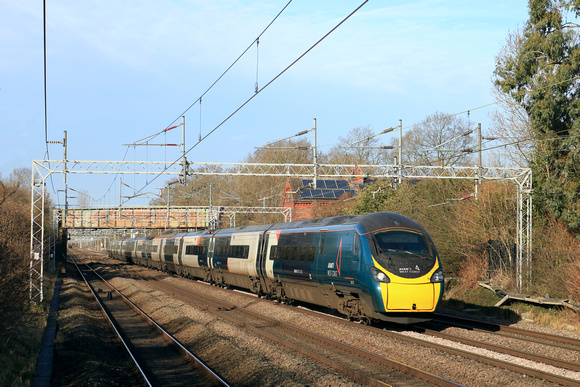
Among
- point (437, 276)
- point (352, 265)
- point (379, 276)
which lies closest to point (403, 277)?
point (379, 276)

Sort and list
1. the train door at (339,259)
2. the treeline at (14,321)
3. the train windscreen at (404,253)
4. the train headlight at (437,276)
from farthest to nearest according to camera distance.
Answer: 1. the train door at (339,259)
2. the train headlight at (437,276)
3. the train windscreen at (404,253)
4. the treeline at (14,321)

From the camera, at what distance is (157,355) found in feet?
45.0

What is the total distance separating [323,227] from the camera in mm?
17953

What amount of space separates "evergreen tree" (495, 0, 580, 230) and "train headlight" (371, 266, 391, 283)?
10428 millimetres

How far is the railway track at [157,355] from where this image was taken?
11.1 meters

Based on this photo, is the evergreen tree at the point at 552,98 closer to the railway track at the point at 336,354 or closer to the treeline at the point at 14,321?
the railway track at the point at 336,354

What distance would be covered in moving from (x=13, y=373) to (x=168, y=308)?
10086 millimetres

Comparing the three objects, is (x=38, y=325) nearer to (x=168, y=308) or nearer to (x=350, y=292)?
(x=168, y=308)

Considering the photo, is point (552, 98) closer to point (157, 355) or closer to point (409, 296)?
point (409, 296)

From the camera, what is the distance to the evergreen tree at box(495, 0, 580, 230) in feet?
71.6

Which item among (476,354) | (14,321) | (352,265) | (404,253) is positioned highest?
(404,253)

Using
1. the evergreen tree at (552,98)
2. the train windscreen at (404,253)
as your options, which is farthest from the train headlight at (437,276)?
the evergreen tree at (552,98)

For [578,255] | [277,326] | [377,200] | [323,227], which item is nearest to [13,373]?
[277,326]

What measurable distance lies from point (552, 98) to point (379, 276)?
12801 millimetres
